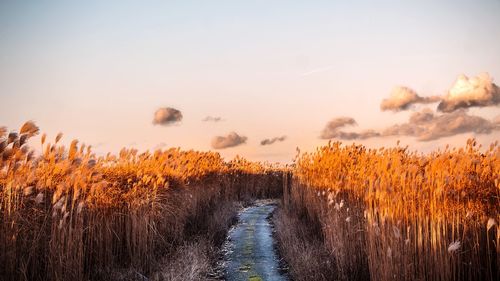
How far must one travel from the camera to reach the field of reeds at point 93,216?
505cm

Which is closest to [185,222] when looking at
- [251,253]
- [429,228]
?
[251,253]

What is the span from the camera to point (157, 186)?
318 inches

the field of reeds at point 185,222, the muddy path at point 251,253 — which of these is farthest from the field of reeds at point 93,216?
the muddy path at point 251,253

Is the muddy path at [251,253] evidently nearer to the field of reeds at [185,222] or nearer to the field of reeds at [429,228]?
the field of reeds at [185,222]

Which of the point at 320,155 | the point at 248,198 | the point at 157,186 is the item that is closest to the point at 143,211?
the point at 157,186

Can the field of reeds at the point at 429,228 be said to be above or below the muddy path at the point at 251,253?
above

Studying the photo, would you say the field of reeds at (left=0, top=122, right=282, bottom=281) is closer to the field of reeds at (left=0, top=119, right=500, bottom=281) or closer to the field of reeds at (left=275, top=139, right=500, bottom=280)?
the field of reeds at (left=0, top=119, right=500, bottom=281)

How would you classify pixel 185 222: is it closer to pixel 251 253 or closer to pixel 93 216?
pixel 251 253

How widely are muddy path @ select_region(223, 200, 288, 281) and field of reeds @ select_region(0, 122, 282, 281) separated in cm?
43

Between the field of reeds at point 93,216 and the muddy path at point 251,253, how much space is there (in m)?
0.43

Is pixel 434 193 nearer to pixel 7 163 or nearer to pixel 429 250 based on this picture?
pixel 429 250

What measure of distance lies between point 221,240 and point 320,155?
13.1 feet

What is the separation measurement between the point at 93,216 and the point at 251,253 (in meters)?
3.55

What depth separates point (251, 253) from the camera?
8.65m
